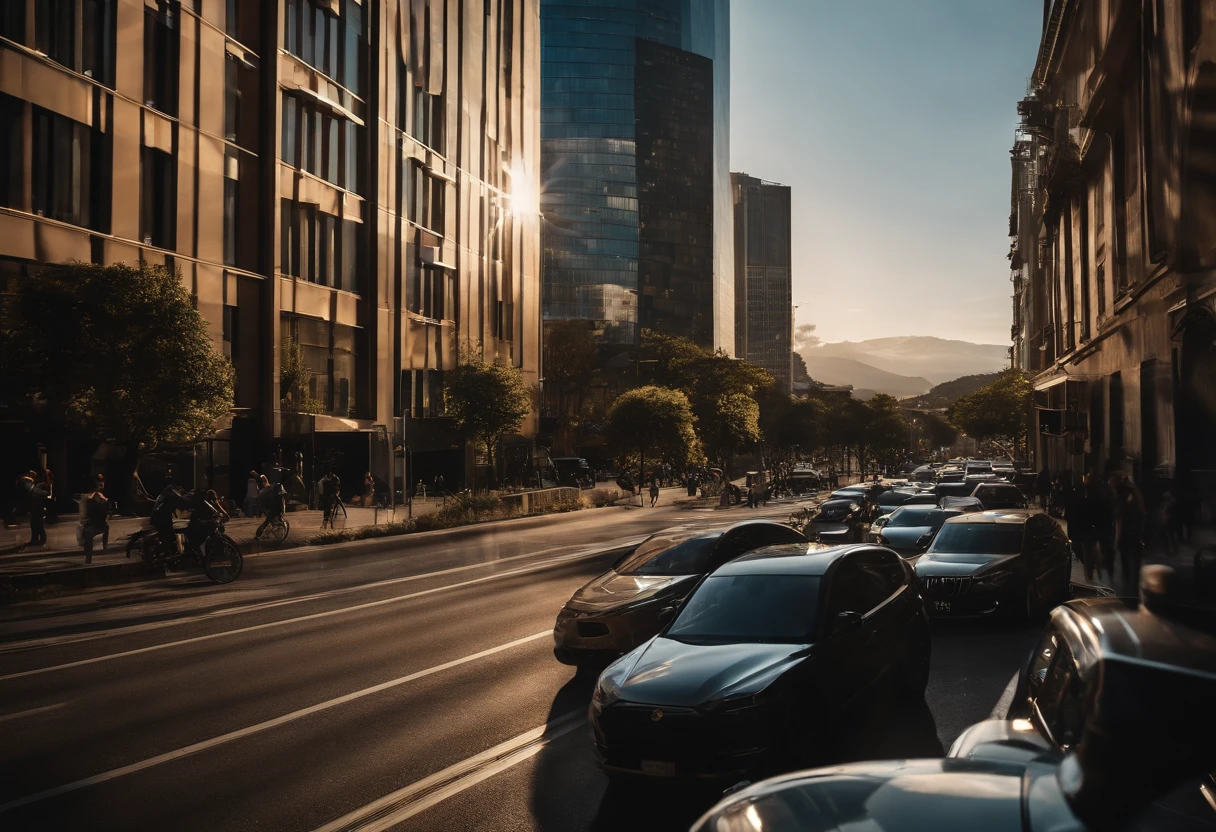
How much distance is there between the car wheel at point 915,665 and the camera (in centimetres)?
871

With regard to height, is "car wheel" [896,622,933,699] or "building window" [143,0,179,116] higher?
"building window" [143,0,179,116]

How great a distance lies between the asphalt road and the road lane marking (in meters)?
0.02

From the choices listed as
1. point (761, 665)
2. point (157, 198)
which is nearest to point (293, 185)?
point (157, 198)

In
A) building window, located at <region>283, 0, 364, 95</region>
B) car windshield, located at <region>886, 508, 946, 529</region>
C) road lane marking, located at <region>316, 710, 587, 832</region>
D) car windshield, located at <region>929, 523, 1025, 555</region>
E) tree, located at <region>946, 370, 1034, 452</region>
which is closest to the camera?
road lane marking, located at <region>316, 710, 587, 832</region>

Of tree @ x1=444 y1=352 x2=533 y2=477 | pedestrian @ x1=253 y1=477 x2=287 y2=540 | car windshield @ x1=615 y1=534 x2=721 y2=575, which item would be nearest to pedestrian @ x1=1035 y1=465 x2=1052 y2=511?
tree @ x1=444 y1=352 x2=533 y2=477

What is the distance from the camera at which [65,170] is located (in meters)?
28.0

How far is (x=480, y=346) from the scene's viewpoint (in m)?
52.6

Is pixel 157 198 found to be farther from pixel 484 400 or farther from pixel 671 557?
pixel 671 557

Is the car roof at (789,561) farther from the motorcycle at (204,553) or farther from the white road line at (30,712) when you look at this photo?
the motorcycle at (204,553)

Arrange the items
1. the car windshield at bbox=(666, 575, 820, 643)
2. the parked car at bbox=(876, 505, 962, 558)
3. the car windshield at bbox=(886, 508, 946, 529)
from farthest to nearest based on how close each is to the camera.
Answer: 1. the car windshield at bbox=(886, 508, 946, 529)
2. the parked car at bbox=(876, 505, 962, 558)
3. the car windshield at bbox=(666, 575, 820, 643)

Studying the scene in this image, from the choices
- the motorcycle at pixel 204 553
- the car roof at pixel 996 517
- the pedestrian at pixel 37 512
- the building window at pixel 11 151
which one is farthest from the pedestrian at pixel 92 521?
the car roof at pixel 996 517

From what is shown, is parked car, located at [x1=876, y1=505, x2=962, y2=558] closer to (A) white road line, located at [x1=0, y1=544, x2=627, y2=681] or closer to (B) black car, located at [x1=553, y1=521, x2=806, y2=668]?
(A) white road line, located at [x1=0, y1=544, x2=627, y2=681]

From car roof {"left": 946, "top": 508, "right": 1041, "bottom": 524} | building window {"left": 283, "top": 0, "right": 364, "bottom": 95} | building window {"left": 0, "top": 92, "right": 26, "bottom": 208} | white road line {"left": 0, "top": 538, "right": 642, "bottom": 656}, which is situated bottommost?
white road line {"left": 0, "top": 538, "right": 642, "bottom": 656}

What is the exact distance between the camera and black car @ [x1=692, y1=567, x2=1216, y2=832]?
2955mm
